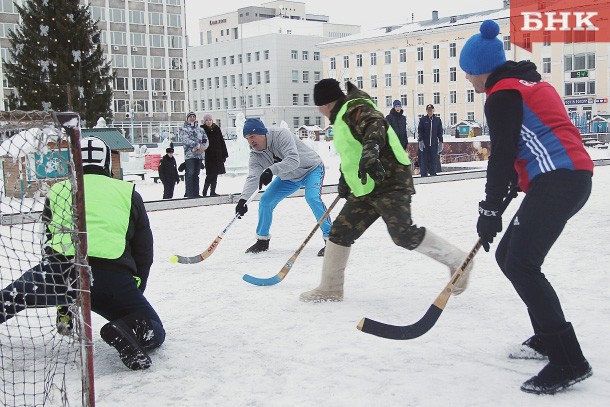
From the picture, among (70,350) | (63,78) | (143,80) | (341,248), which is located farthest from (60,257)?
(143,80)

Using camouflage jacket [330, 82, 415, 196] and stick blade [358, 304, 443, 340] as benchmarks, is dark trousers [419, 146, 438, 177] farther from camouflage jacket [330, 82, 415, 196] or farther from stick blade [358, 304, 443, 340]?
stick blade [358, 304, 443, 340]

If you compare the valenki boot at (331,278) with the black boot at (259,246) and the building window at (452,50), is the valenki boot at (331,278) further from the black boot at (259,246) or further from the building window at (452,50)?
the building window at (452,50)

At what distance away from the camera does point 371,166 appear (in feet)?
12.7

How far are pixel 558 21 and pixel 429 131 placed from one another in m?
44.5

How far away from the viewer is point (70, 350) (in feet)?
11.4

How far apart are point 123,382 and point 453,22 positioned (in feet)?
204

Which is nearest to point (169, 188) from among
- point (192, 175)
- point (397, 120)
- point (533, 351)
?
point (192, 175)

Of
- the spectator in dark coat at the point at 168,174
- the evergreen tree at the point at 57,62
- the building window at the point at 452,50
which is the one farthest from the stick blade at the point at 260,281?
the building window at the point at 452,50

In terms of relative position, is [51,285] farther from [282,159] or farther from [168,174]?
[168,174]

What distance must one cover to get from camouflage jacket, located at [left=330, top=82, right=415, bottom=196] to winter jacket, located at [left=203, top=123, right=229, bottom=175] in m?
7.50

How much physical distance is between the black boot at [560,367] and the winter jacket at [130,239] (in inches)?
71.7

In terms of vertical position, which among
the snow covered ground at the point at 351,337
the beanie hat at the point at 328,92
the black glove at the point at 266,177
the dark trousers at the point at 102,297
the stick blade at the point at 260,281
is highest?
the beanie hat at the point at 328,92

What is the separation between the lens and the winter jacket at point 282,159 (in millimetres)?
6016

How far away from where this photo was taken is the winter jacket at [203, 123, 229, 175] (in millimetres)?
11633
